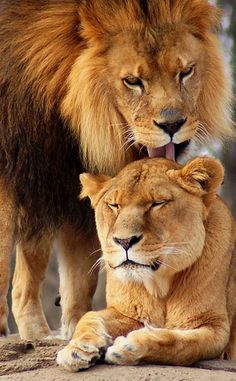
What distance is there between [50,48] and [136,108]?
57 cm

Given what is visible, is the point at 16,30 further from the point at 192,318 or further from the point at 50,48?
the point at 192,318

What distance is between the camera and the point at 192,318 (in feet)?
17.4

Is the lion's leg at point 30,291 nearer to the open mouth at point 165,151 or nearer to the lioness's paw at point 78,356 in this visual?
the open mouth at point 165,151

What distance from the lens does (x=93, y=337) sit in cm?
508

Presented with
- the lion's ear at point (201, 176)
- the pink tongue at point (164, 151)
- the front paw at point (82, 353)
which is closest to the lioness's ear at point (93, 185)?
the pink tongue at point (164, 151)

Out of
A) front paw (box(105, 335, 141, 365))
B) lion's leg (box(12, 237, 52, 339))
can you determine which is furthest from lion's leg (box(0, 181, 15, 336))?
front paw (box(105, 335, 141, 365))

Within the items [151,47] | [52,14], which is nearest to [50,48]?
[52,14]

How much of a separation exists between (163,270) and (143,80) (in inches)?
35.7

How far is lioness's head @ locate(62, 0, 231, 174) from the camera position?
5.68 meters

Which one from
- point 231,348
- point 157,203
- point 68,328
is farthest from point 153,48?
point 68,328

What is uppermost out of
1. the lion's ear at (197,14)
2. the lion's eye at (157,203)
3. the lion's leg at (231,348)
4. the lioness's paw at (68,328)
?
the lion's ear at (197,14)

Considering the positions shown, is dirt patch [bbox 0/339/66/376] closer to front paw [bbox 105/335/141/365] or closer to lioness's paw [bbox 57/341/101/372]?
lioness's paw [bbox 57/341/101/372]

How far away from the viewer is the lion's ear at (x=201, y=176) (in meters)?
5.38

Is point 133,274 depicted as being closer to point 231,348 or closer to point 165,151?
point 231,348
